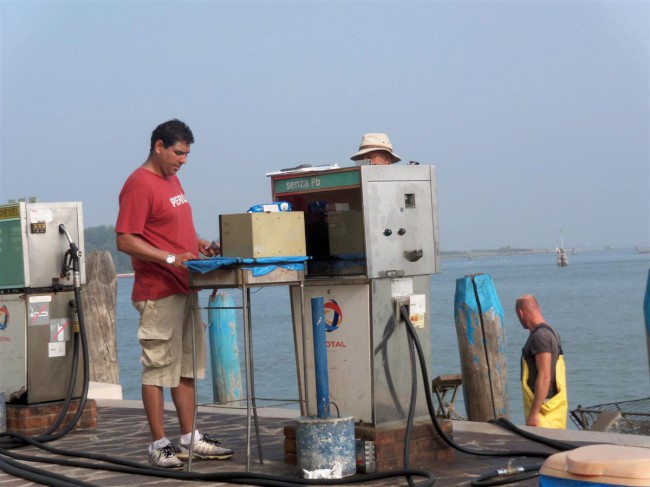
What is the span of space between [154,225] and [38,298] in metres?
2.17

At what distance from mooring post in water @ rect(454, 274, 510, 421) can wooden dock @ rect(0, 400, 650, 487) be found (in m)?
2.49

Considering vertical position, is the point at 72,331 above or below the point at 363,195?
below

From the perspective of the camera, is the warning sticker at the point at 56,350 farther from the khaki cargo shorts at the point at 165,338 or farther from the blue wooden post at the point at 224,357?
the blue wooden post at the point at 224,357

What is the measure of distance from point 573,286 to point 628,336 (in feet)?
144

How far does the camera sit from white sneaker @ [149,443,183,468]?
682 cm

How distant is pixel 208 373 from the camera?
2862 centimetres

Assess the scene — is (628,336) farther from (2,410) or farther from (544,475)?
(544,475)

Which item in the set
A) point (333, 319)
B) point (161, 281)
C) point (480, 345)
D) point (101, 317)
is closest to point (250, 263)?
point (333, 319)

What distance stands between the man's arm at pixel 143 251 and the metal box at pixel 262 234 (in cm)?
26

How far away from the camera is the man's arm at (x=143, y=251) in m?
6.66

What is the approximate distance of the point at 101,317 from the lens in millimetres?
14125

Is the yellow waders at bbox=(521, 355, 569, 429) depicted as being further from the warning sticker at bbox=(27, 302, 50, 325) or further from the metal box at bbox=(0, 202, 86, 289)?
the warning sticker at bbox=(27, 302, 50, 325)

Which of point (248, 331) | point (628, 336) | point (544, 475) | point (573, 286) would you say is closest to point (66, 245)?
point (248, 331)

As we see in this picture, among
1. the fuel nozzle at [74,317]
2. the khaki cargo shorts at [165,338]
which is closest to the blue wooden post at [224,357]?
the fuel nozzle at [74,317]
